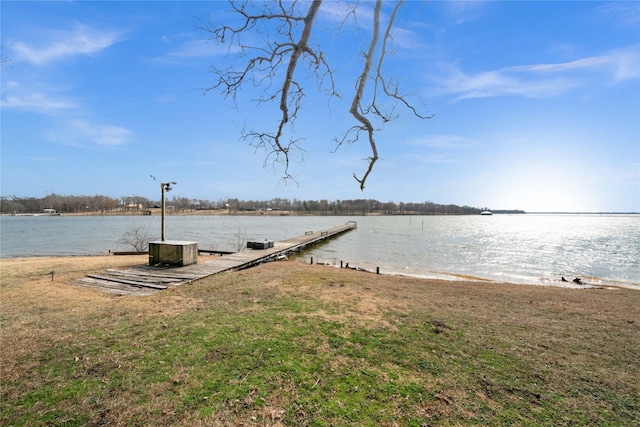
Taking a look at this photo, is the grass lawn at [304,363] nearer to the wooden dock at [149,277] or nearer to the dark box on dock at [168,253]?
the wooden dock at [149,277]

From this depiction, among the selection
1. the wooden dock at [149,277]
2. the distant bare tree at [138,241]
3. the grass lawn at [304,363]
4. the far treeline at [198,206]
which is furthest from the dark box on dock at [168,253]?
the far treeline at [198,206]

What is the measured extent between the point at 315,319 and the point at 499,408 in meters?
3.30

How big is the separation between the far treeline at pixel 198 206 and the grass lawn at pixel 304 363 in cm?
11235

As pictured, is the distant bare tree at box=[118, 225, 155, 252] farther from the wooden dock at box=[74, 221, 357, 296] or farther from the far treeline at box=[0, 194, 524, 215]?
the far treeline at box=[0, 194, 524, 215]

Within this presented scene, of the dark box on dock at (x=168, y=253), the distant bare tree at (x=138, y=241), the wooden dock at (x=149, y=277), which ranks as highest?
the dark box on dock at (x=168, y=253)

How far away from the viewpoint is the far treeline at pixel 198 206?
120750 mm

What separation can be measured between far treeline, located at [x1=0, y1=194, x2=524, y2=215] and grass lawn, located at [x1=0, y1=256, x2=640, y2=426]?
112 metres

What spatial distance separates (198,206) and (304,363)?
15542 cm

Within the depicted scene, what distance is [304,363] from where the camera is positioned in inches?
162

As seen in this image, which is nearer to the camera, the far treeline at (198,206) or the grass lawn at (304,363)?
the grass lawn at (304,363)

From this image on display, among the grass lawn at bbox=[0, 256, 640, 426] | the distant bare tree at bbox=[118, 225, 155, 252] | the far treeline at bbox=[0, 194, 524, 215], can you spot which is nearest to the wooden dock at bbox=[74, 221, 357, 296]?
the grass lawn at bbox=[0, 256, 640, 426]

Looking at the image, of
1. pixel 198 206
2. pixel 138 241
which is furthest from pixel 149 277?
pixel 198 206

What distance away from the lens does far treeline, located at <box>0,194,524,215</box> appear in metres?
121

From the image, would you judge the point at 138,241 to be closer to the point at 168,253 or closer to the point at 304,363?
the point at 168,253
